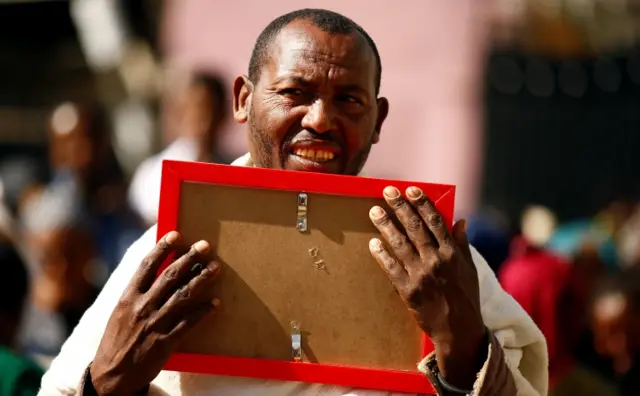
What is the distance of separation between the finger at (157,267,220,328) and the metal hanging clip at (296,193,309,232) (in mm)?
234

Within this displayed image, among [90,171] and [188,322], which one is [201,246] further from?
[90,171]

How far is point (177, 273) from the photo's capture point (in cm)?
277

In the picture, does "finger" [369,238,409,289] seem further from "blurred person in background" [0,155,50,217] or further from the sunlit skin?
"blurred person in background" [0,155,50,217]

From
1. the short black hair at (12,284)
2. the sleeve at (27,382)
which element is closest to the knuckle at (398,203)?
the sleeve at (27,382)

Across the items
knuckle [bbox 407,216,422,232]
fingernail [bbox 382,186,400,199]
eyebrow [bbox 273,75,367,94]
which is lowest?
knuckle [bbox 407,216,422,232]

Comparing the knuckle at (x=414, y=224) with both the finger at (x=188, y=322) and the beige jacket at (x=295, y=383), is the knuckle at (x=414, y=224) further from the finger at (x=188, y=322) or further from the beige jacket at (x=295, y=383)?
the finger at (x=188, y=322)

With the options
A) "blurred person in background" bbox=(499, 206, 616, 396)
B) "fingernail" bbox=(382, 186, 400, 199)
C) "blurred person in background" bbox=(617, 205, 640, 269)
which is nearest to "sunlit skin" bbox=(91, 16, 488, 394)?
"fingernail" bbox=(382, 186, 400, 199)

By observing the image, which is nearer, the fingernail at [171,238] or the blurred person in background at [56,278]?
the fingernail at [171,238]

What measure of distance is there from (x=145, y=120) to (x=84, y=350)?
9736mm

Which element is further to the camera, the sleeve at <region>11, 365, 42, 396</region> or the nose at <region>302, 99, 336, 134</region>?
the sleeve at <region>11, 365, 42, 396</region>

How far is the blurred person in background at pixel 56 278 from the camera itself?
5.90m

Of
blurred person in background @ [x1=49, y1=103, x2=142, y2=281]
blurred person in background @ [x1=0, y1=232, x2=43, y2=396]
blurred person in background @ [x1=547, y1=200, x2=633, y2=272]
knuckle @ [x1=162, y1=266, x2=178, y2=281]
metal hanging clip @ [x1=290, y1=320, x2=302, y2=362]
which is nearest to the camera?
knuckle @ [x1=162, y1=266, x2=178, y2=281]

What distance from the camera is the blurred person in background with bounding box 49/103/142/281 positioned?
699cm

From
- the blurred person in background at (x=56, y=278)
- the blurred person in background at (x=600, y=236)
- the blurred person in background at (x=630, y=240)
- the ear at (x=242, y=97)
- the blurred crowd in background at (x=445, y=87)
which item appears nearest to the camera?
the ear at (x=242, y=97)
